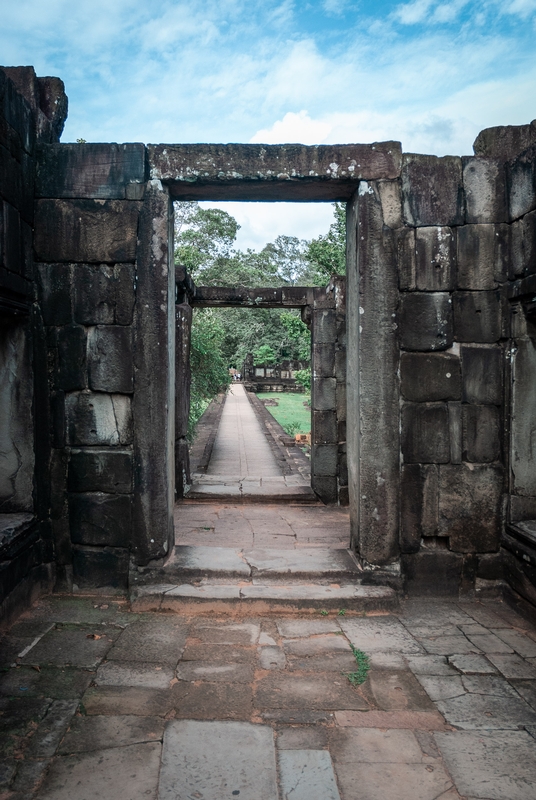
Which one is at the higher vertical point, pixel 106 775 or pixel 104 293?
pixel 104 293

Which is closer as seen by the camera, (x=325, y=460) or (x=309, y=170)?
(x=309, y=170)

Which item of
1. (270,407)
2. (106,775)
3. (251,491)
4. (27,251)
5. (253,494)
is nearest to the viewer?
(106,775)

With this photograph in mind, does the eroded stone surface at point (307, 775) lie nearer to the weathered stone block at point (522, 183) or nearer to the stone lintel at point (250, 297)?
the weathered stone block at point (522, 183)

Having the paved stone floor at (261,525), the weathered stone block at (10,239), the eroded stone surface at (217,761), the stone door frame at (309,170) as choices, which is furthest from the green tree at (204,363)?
the eroded stone surface at (217,761)

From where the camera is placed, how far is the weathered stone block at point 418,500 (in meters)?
3.82

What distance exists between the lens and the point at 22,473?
376cm

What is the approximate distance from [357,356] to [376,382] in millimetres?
234

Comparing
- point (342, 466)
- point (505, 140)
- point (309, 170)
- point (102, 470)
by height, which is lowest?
point (342, 466)

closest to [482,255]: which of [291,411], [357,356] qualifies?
[357,356]

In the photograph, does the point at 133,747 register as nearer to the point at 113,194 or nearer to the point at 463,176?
the point at 113,194

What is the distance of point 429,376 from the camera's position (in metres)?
3.80

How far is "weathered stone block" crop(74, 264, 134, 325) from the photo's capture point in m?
3.77

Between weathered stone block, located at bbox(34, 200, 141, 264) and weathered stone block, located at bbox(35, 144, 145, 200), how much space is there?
0.25ft

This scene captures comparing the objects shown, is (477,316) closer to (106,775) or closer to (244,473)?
(106,775)
